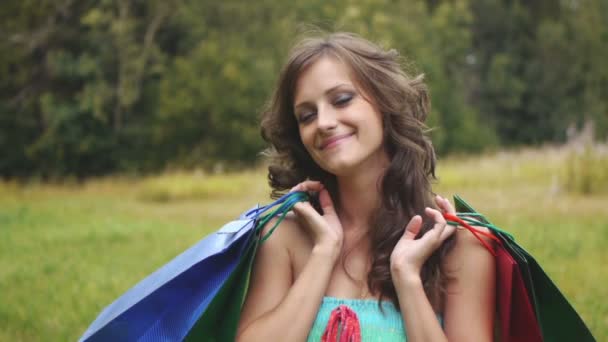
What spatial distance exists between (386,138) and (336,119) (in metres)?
0.25

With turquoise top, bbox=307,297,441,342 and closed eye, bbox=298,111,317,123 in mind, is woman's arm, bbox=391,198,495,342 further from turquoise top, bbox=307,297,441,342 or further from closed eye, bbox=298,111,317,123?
closed eye, bbox=298,111,317,123

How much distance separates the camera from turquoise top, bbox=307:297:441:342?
2312 mm

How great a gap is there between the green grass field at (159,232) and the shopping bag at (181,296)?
91.8 inches

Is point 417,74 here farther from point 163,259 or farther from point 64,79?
point 64,79

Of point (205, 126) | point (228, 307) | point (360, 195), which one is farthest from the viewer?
point (205, 126)

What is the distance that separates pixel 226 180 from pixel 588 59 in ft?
73.6

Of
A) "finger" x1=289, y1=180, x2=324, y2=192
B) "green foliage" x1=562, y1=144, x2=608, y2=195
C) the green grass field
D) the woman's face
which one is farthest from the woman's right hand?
"green foliage" x1=562, y1=144, x2=608, y2=195

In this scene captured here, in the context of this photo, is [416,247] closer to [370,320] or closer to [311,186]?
[370,320]

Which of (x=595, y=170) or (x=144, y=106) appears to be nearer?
(x=595, y=170)

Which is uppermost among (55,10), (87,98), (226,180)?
(55,10)

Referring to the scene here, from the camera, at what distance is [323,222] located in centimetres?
246

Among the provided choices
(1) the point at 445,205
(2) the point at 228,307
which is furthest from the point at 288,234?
(1) the point at 445,205

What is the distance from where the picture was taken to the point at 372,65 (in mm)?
2592

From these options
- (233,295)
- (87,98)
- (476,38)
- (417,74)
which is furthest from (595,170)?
(476,38)
